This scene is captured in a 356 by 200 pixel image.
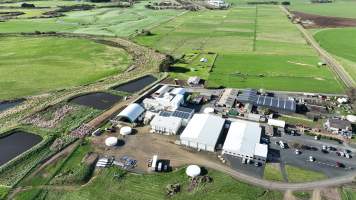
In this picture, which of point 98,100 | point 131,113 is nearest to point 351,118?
point 131,113

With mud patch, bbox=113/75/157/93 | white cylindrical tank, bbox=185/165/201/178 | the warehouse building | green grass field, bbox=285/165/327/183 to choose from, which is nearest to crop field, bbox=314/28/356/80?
the warehouse building

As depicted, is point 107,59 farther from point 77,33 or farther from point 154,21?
point 154,21

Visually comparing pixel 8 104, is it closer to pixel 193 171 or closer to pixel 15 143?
pixel 15 143

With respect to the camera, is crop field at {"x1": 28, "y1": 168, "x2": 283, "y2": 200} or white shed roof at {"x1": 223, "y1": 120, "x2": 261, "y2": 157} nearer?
crop field at {"x1": 28, "y1": 168, "x2": 283, "y2": 200}

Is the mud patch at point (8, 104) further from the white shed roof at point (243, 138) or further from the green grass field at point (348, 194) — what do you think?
the green grass field at point (348, 194)

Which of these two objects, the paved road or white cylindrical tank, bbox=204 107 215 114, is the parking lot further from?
the paved road

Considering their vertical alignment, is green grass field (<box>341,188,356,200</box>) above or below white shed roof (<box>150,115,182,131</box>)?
below

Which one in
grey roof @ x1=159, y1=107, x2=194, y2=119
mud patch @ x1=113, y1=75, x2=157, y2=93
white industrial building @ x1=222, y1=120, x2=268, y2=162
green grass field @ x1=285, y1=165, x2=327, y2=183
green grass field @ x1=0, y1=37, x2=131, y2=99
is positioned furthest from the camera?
green grass field @ x1=0, y1=37, x2=131, y2=99

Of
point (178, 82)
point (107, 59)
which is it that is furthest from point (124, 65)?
point (178, 82)
